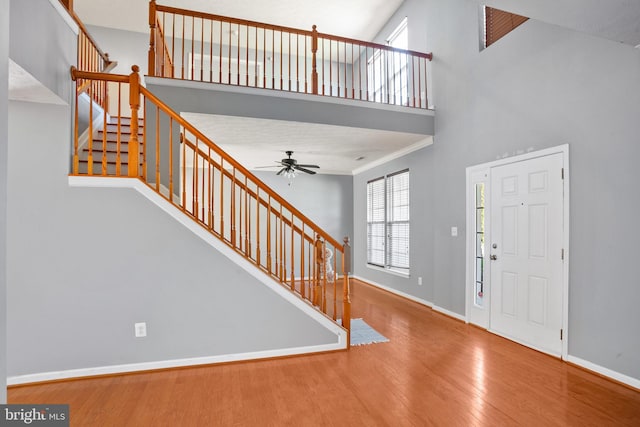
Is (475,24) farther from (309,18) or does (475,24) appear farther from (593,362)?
(593,362)

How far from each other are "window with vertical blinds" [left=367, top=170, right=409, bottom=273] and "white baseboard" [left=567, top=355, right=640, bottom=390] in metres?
3.01

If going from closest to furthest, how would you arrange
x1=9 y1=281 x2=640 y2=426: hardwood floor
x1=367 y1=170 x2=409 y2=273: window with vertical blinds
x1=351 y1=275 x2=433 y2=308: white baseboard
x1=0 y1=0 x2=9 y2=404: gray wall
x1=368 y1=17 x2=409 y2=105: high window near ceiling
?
x1=0 y1=0 x2=9 y2=404: gray wall, x1=9 y1=281 x2=640 y2=426: hardwood floor, x1=351 y1=275 x2=433 y2=308: white baseboard, x1=368 y1=17 x2=409 y2=105: high window near ceiling, x1=367 y1=170 x2=409 y2=273: window with vertical blinds

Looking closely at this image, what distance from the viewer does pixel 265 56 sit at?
505 centimetres

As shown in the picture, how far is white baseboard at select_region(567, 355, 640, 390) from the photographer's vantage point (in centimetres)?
247

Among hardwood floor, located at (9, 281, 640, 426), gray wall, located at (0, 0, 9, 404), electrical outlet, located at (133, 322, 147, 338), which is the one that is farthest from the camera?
electrical outlet, located at (133, 322, 147, 338)

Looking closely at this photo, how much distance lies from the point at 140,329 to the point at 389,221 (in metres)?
4.73

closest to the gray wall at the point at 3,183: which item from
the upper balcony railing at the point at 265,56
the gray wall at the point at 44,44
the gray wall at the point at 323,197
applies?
the gray wall at the point at 44,44

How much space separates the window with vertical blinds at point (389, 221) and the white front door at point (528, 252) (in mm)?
2122

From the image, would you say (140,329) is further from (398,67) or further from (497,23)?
(398,67)

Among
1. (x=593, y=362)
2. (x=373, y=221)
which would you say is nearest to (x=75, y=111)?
(x=593, y=362)

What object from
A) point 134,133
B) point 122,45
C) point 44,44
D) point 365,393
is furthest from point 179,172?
point 122,45
